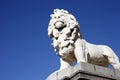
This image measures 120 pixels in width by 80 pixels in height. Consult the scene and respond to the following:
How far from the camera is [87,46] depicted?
8023 mm

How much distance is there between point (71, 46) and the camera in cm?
774

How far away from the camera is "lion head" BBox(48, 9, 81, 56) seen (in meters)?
7.77

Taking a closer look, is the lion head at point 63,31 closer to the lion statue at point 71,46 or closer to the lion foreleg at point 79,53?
the lion statue at point 71,46

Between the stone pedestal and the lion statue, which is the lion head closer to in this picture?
the lion statue

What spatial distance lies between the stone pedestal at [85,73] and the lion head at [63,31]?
719mm

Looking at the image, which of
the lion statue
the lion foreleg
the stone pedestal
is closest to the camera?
the stone pedestal

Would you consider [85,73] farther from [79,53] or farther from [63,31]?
[63,31]

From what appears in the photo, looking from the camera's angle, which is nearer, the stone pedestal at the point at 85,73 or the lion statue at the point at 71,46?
the stone pedestal at the point at 85,73

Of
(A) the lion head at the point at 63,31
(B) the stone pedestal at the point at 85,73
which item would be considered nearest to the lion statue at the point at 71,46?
(A) the lion head at the point at 63,31

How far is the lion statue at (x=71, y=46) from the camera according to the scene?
25.4 feet

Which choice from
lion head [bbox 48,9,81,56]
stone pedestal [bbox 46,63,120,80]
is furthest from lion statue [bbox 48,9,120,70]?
stone pedestal [bbox 46,63,120,80]

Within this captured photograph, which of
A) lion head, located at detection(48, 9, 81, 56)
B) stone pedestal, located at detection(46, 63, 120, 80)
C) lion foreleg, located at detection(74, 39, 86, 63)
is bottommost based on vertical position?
stone pedestal, located at detection(46, 63, 120, 80)

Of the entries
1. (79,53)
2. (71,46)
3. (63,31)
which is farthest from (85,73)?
(63,31)

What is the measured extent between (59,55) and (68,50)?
41cm
